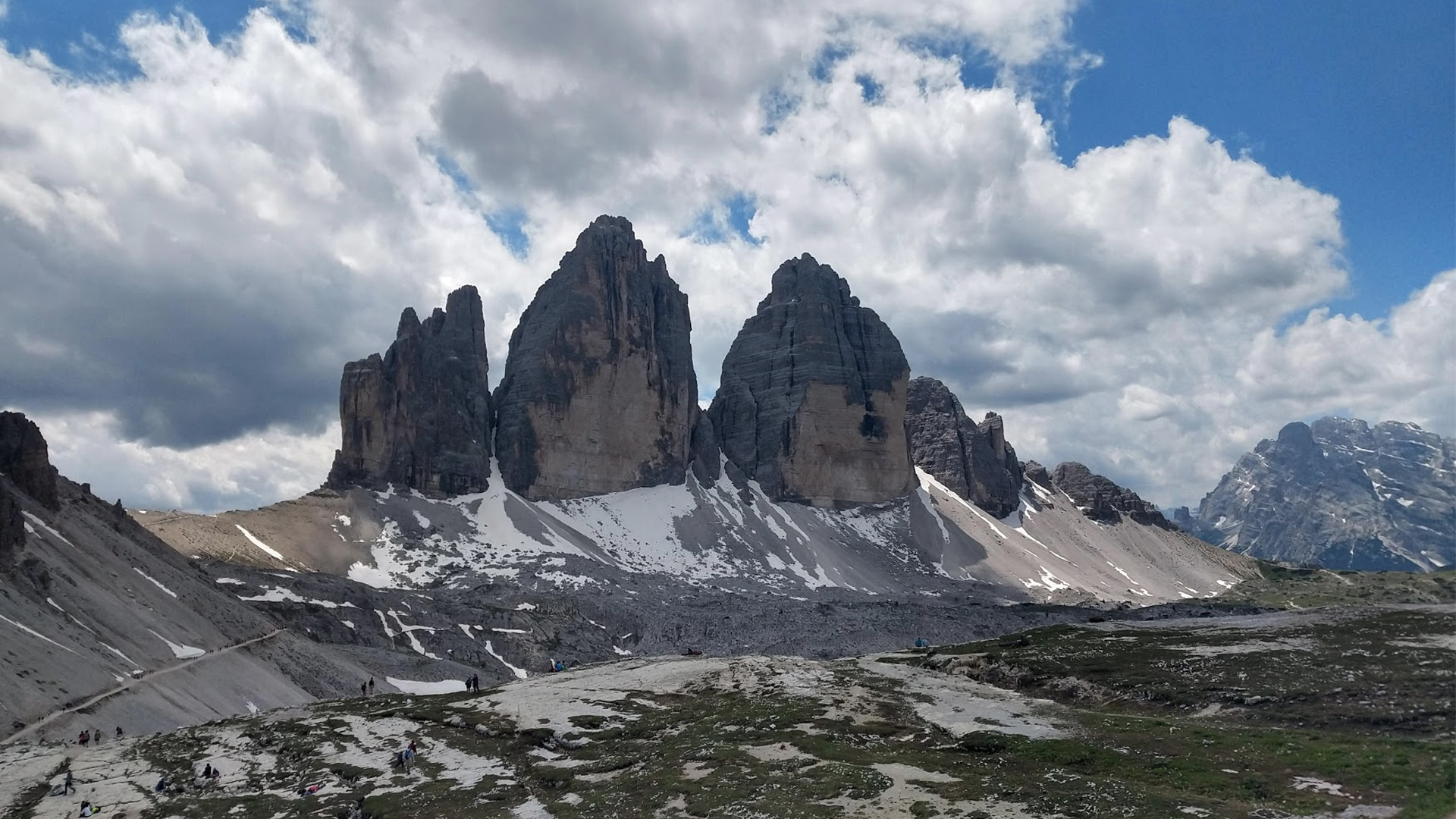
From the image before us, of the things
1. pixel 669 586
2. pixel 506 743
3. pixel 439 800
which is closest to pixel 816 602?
pixel 669 586

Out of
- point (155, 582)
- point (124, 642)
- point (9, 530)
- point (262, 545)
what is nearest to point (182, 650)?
point (124, 642)

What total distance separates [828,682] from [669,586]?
12554 centimetres

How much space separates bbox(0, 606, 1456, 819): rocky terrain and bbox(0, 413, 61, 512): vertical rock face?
47111mm

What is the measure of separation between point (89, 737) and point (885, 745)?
48.2 meters

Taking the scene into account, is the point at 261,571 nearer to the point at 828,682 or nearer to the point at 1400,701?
the point at 828,682

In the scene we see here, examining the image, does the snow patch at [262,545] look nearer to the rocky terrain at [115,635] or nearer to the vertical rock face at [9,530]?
the rocky terrain at [115,635]

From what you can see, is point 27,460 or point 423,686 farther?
point 423,686

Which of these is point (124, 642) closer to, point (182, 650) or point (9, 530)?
point (182, 650)

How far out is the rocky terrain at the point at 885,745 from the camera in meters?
32.9

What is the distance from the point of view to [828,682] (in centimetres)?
6069

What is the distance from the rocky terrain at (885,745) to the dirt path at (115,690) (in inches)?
152

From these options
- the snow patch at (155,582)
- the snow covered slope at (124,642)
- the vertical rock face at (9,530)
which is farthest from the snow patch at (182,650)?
the snow patch at (155,582)

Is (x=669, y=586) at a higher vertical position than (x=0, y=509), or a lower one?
lower

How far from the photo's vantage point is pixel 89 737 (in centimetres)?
5806
